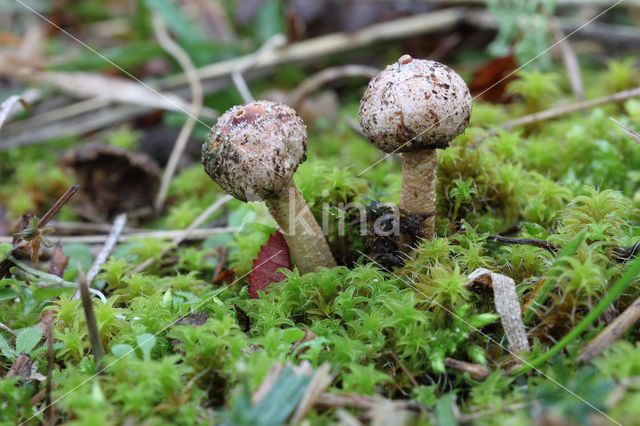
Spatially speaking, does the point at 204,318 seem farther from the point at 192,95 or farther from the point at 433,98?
the point at 192,95

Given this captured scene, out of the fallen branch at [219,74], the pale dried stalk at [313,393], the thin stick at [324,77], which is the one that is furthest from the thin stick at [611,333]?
the fallen branch at [219,74]

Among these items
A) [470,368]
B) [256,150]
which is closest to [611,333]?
[470,368]

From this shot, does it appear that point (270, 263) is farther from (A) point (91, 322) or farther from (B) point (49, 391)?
(B) point (49, 391)

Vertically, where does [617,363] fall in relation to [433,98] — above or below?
below

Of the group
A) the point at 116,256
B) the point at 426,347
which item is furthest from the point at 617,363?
the point at 116,256

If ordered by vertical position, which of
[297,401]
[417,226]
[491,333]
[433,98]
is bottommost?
[491,333]

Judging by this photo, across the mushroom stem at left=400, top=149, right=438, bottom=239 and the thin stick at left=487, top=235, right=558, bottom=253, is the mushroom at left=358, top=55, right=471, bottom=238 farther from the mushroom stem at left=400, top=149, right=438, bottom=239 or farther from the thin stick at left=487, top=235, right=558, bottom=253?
the thin stick at left=487, top=235, right=558, bottom=253

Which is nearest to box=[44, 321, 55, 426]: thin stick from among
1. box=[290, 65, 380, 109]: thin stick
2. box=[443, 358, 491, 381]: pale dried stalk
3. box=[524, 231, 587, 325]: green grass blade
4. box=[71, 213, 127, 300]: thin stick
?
box=[71, 213, 127, 300]: thin stick

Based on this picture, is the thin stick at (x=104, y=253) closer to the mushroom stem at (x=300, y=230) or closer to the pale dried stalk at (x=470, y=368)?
the mushroom stem at (x=300, y=230)
